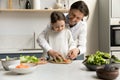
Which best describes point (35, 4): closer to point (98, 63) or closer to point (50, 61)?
point (50, 61)

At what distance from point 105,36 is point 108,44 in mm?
230

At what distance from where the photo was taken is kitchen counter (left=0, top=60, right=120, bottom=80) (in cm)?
148

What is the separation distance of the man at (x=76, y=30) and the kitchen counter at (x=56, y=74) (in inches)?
10.0

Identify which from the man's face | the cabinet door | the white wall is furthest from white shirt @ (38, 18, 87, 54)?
the white wall

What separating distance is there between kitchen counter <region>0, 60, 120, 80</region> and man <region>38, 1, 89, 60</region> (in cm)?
25

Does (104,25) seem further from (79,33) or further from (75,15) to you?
(75,15)

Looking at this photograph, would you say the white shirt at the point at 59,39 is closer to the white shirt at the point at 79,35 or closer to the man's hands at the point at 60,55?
the white shirt at the point at 79,35

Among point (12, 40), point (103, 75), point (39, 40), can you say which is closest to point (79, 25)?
point (39, 40)

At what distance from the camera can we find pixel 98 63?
166cm

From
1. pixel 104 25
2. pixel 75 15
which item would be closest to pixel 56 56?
pixel 75 15

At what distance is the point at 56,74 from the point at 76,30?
2.95ft

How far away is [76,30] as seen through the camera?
2383 millimetres

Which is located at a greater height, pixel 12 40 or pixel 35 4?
pixel 35 4

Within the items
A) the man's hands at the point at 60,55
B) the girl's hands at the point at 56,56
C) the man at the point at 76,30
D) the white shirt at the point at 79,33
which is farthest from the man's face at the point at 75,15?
the girl's hands at the point at 56,56
